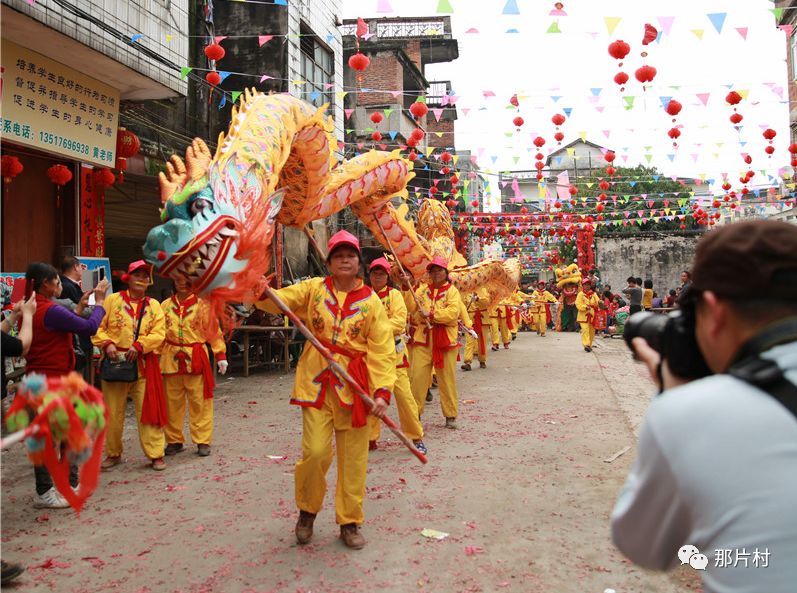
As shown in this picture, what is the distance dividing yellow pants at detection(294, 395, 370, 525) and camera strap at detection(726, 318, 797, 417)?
3.00 metres

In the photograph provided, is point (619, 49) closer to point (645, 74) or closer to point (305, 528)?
point (645, 74)

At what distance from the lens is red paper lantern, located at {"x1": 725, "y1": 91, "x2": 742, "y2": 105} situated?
33.1 feet

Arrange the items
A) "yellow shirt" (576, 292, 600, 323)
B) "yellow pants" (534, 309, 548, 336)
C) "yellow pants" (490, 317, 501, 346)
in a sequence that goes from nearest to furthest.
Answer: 1. "yellow shirt" (576, 292, 600, 323)
2. "yellow pants" (490, 317, 501, 346)
3. "yellow pants" (534, 309, 548, 336)

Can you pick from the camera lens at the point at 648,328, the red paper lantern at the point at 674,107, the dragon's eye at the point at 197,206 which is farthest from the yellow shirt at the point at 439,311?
the camera lens at the point at 648,328

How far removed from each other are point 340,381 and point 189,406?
2767mm

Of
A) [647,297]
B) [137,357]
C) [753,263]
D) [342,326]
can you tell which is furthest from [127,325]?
[647,297]

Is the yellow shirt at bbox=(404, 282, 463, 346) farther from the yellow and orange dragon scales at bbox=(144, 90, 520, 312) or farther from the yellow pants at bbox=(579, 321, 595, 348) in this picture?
the yellow pants at bbox=(579, 321, 595, 348)

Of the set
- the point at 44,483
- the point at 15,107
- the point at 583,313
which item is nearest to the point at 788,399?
the point at 44,483

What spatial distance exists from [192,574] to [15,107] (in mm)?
5700

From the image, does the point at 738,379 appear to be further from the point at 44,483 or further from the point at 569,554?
the point at 44,483

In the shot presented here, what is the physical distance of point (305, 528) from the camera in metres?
4.00

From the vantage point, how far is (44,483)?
4652 millimetres

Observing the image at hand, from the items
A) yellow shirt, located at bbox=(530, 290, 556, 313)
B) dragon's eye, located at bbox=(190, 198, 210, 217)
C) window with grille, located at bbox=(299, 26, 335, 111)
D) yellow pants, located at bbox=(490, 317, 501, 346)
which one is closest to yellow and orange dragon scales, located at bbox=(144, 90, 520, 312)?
dragon's eye, located at bbox=(190, 198, 210, 217)

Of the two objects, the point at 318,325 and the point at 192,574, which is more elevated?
the point at 318,325
